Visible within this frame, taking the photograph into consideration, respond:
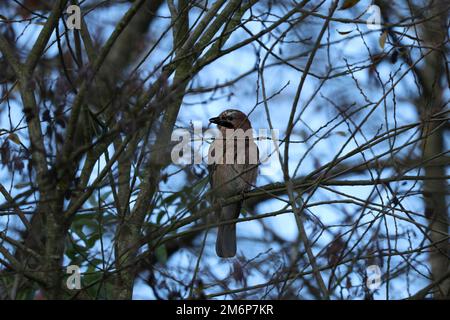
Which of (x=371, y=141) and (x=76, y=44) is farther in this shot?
(x=76, y=44)

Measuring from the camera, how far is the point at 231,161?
715 cm

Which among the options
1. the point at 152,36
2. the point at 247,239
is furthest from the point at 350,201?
the point at 247,239

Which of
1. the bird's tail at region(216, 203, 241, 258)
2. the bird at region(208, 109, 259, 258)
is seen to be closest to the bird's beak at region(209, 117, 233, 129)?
the bird at region(208, 109, 259, 258)

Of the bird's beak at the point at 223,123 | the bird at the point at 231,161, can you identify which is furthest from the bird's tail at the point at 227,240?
the bird's beak at the point at 223,123

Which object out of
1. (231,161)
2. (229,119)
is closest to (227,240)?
(231,161)

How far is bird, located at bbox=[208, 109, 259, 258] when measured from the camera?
22.9 feet

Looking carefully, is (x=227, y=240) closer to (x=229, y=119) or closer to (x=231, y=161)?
(x=231, y=161)

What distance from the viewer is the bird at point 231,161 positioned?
22.9ft

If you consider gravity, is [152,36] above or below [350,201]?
above

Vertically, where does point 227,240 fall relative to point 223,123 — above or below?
below

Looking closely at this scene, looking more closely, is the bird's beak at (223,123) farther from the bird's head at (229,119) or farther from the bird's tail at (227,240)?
the bird's tail at (227,240)
